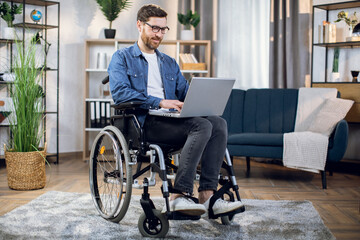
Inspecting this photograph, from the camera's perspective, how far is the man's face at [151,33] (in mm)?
2399

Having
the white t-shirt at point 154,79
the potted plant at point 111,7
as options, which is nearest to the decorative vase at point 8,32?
the potted plant at point 111,7

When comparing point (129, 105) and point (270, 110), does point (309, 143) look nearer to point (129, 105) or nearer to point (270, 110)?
point (270, 110)

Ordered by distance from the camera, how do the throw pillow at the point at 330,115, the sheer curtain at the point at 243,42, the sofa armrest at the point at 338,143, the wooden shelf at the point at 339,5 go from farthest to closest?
1. the sheer curtain at the point at 243,42
2. the wooden shelf at the point at 339,5
3. the throw pillow at the point at 330,115
4. the sofa armrest at the point at 338,143

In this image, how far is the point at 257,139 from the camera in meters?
3.76

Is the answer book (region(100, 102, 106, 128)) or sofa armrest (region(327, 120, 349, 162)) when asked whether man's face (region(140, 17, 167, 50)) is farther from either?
book (region(100, 102, 106, 128))

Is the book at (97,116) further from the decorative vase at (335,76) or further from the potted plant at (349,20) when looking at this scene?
the potted plant at (349,20)

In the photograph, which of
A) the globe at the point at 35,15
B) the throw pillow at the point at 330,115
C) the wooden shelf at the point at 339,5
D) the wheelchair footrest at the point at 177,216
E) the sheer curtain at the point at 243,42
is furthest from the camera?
the sheer curtain at the point at 243,42

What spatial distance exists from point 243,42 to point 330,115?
5.71ft

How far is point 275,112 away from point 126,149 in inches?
91.6

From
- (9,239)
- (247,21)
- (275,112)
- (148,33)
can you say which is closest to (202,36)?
(247,21)

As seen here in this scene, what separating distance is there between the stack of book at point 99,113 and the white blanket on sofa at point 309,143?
6.42ft

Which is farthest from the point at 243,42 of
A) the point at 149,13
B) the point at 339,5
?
the point at 149,13

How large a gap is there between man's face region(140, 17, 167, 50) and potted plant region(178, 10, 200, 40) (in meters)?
2.50

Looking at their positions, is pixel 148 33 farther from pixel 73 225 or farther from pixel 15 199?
pixel 15 199
